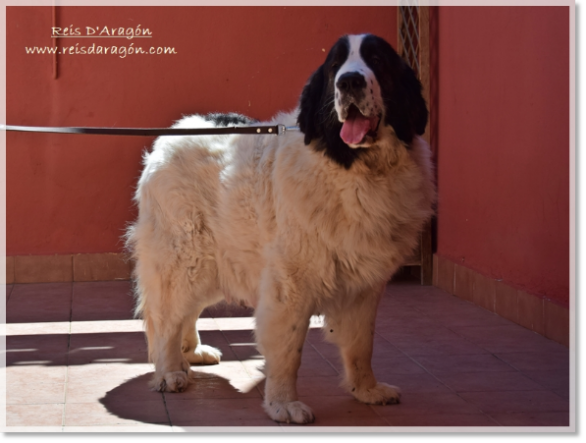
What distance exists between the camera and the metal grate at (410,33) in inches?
288

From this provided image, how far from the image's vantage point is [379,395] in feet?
12.6

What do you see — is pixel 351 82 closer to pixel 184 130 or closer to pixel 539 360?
pixel 184 130

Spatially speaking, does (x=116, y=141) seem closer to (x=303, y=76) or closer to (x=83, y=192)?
(x=83, y=192)

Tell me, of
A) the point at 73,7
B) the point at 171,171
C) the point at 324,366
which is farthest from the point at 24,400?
the point at 73,7

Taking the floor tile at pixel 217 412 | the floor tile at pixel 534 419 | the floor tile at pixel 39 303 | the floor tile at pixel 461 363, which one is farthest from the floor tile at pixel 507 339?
the floor tile at pixel 39 303

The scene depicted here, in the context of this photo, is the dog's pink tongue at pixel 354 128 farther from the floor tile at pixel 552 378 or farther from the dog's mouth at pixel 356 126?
the floor tile at pixel 552 378

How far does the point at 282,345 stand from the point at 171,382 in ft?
2.67

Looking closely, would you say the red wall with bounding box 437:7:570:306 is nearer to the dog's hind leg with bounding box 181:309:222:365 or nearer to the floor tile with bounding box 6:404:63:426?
the dog's hind leg with bounding box 181:309:222:365

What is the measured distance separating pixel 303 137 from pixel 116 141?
3981 millimetres

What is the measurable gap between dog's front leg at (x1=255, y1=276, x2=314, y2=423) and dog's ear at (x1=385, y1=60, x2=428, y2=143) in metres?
0.95

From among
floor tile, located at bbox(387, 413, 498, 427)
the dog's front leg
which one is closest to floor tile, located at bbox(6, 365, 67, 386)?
the dog's front leg

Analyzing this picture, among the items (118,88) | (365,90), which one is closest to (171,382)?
(365,90)

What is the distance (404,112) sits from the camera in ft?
11.7

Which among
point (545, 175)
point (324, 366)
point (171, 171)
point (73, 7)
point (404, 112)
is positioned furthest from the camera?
point (73, 7)
